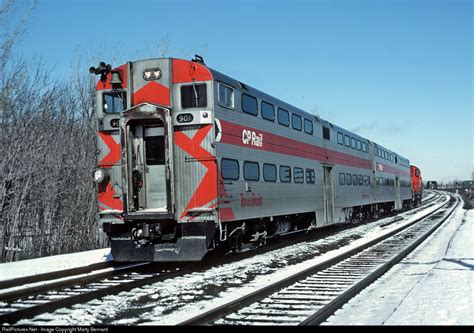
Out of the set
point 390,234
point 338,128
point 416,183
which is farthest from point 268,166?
point 416,183

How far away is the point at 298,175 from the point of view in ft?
48.3

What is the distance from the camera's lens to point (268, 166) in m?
12.6

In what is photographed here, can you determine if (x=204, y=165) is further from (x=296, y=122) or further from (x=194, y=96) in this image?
(x=296, y=122)

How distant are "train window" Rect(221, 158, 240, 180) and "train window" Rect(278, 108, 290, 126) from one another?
10.9ft

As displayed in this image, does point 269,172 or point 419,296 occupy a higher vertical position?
point 269,172

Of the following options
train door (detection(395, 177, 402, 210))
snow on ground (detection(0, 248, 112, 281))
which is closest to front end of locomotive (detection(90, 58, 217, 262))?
snow on ground (detection(0, 248, 112, 281))

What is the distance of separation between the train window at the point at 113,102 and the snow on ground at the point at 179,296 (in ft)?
12.9

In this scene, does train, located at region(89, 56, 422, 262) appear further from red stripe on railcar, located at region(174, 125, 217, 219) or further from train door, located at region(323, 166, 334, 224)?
train door, located at region(323, 166, 334, 224)

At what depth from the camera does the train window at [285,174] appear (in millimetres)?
13406

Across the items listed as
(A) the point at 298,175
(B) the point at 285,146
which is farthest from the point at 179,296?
(A) the point at 298,175

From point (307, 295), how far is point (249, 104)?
18.5 ft

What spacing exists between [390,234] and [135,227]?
32.9 feet

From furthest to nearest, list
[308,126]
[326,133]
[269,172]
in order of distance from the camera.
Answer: [326,133]
[308,126]
[269,172]

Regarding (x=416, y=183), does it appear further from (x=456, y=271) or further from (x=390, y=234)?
(x=456, y=271)
